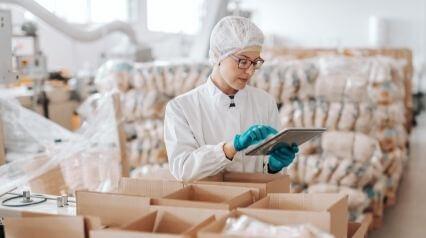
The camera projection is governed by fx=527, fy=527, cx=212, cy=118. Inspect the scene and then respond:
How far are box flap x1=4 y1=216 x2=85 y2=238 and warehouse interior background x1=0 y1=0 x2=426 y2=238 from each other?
293mm

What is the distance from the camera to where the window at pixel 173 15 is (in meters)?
6.39

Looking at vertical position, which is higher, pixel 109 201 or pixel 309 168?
pixel 109 201

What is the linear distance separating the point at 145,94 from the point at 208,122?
1836 mm

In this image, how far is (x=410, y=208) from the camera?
4.26 m

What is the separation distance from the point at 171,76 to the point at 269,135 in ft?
6.84

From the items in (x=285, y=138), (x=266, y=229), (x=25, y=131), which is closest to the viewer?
(x=266, y=229)

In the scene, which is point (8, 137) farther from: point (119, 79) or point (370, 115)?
point (370, 115)

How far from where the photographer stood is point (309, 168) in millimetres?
3352

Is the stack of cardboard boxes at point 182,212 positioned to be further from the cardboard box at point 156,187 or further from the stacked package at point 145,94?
the stacked package at point 145,94

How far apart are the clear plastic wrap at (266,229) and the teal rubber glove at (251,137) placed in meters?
0.45

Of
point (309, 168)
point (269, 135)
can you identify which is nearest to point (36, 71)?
point (309, 168)

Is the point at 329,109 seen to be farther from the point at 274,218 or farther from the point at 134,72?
the point at 274,218

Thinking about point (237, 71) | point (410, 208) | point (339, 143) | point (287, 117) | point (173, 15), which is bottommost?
point (410, 208)

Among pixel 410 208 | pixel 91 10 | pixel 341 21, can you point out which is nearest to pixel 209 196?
pixel 410 208
